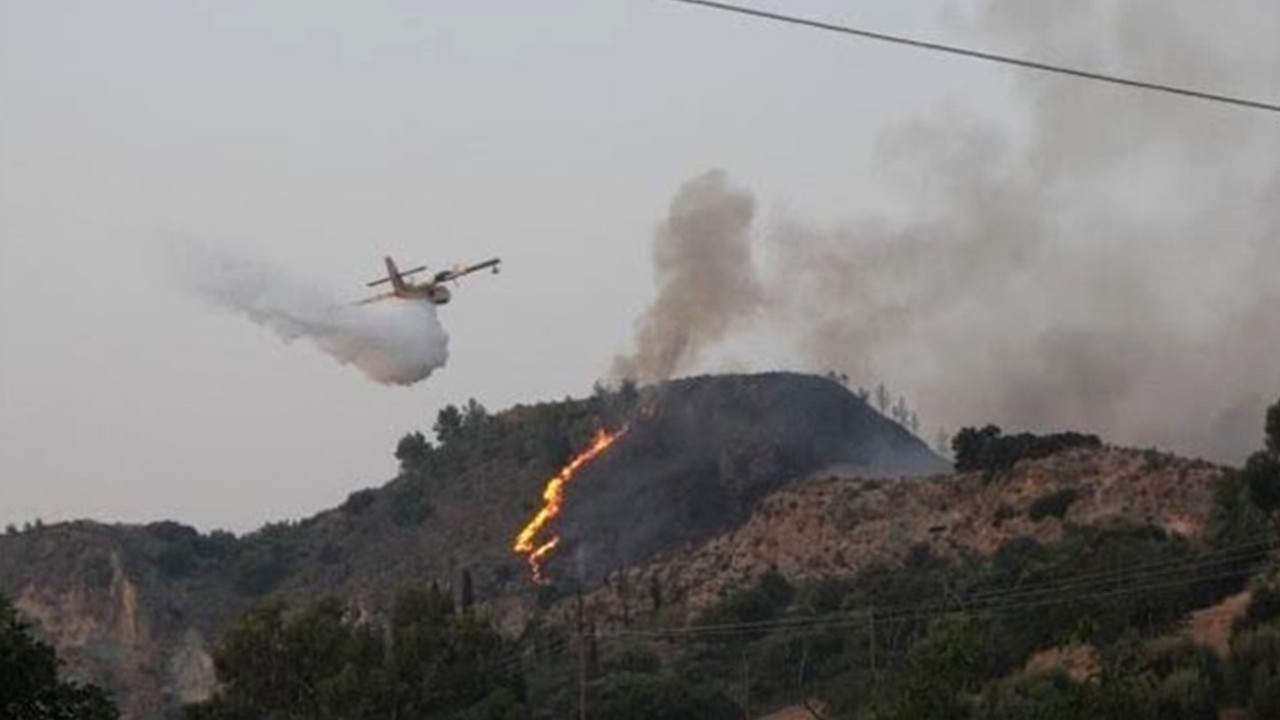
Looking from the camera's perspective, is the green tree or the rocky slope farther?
the rocky slope

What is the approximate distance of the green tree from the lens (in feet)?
106

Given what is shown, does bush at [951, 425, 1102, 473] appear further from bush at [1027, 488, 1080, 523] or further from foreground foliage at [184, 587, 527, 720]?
foreground foliage at [184, 587, 527, 720]

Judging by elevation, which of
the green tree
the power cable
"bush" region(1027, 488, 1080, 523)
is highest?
"bush" region(1027, 488, 1080, 523)

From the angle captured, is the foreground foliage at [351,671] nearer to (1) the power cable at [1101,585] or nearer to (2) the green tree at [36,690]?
(1) the power cable at [1101,585]

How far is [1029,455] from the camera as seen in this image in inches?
6437

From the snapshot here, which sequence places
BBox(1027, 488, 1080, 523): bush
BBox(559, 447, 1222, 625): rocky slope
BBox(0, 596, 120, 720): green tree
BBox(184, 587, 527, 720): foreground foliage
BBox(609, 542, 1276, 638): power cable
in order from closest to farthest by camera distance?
BBox(0, 596, 120, 720): green tree < BBox(184, 587, 527, 720): foreground foliage < BBox(609, 542, 1276, 638): power cable < BBox(559, 447, 1222, 625): rocky slope < BBox(1027, 488, 1080, 523): bush

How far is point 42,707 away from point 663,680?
75456mm

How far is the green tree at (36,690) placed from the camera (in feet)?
106

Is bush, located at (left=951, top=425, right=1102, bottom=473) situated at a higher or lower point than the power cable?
higher

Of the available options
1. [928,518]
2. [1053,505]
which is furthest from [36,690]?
[928,518]

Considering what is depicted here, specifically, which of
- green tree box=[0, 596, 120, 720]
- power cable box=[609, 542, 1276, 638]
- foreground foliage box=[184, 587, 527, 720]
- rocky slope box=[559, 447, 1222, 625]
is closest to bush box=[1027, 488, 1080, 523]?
rocky slope box=[559, 447, 1222, 625]

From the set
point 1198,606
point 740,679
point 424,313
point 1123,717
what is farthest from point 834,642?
point 1123,717

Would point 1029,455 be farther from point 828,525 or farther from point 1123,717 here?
point 1123,717

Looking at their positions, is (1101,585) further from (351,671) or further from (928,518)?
(928,518)
